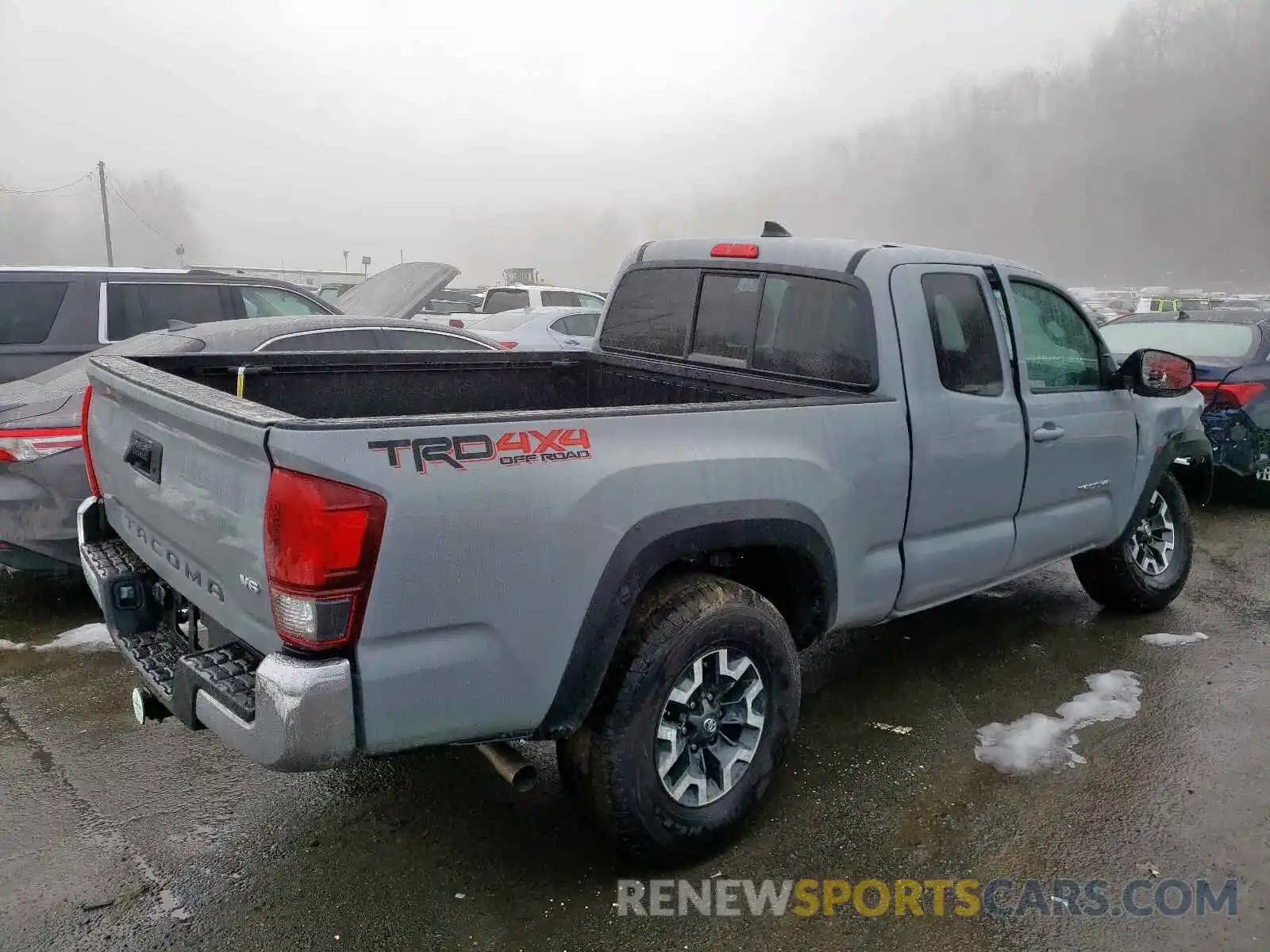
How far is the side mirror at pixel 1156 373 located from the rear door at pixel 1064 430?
0.10 metres

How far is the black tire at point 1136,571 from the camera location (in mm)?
4965

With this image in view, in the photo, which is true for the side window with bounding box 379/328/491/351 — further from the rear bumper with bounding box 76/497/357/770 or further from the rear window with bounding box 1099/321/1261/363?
the rear window with bounding box 1099/321/1261/363

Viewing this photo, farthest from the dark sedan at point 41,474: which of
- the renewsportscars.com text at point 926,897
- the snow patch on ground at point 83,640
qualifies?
the renewsportscars.com text at point 926,897

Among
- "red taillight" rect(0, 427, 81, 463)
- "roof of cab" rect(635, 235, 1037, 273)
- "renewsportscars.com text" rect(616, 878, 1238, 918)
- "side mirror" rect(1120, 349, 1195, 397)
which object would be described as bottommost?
"renewsportscars.com text" rect(616, 878, 1238, 918)

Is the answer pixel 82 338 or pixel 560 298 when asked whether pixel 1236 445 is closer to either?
pixel 82 338

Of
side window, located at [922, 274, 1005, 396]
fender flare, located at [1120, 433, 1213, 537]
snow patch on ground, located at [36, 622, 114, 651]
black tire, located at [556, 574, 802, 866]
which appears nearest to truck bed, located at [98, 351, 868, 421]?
side window, located at [922, 274, 1005, 396]

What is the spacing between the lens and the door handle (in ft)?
13.2

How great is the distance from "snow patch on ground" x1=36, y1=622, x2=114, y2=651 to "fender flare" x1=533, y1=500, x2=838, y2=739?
3.04m

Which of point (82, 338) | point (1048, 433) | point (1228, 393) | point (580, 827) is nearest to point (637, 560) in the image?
point (580, 827)

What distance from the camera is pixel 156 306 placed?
6.87 metres

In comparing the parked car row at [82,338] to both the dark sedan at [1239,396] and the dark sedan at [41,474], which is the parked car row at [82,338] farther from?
the dark sedan at [1239,396]

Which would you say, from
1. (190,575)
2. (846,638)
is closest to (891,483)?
(846,638)

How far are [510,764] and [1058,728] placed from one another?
2.47 meters

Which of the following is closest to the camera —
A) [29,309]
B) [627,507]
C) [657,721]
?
[627,507]
